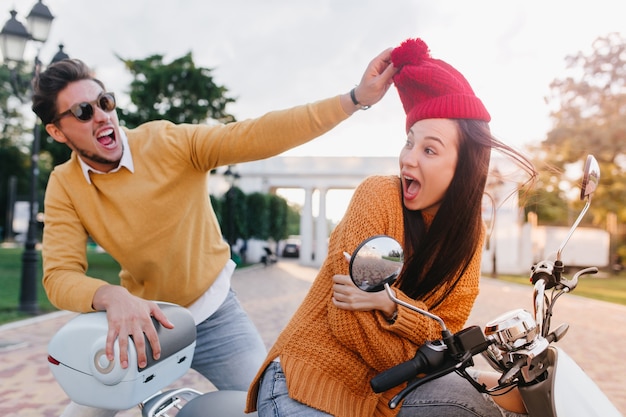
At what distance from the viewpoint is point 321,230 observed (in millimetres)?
38375

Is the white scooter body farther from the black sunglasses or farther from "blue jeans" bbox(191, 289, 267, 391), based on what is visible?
the black sunglasses

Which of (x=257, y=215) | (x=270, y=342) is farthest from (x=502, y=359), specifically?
(x=257, y=215)

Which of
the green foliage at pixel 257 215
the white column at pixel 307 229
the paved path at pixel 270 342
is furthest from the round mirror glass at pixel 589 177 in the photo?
the white column at pixel 307 229

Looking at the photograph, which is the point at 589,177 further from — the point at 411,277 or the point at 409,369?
the point at 409,369

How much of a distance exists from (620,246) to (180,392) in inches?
1568

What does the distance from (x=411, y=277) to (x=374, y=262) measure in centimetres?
45

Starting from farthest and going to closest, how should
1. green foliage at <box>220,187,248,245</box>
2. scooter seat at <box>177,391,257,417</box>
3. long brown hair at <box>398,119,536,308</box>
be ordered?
green foliage at <box>220,187,248,245</box>
scooter seat at <box>177,391,257,417</box>
long brown hair at <box>398,119,536,308</box>

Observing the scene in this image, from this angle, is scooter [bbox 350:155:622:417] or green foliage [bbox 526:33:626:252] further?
green foliage [bbox 526:33:626:252]

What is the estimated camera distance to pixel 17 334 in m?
8.13

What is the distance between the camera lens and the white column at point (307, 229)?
3619cm

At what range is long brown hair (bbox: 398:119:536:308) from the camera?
166 centimetres

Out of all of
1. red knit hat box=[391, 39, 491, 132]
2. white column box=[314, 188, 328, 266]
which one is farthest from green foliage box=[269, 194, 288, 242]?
red knit hat box=[391, 39, 491, 132]

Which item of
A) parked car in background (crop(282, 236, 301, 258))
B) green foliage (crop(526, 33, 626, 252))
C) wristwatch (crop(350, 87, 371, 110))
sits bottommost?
parked car in background (crop(282, 236, 301, 258))

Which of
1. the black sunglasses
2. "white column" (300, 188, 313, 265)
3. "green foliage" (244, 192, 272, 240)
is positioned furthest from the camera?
"white column" (300, 188, 313, 265)
